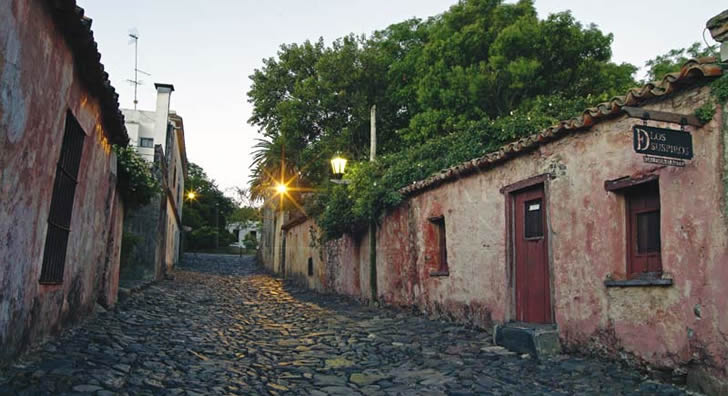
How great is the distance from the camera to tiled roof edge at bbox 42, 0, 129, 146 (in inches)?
186

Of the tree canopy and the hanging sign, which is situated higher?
the tree canopy

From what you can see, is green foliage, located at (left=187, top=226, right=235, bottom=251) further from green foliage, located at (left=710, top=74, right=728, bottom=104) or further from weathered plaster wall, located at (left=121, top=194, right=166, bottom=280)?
green foliage, located at (left=710, top=74, right=728, bottom=104)

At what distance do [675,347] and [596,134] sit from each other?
2583mm

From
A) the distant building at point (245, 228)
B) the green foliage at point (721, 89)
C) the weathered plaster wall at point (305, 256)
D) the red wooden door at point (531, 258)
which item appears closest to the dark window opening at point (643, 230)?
the green foliage at point (721, 89)

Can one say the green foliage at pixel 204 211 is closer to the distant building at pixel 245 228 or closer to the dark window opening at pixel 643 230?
the distant building at pixel 245 228

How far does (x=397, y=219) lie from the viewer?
12531mm

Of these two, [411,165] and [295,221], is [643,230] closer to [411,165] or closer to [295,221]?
[411,165]

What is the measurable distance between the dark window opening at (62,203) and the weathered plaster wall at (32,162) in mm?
150

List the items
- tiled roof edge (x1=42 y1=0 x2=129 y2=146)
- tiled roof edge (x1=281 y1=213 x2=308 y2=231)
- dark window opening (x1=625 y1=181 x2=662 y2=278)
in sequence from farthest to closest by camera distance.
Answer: tiled roof edge (x1=281 y1=213 x2=308 y2=231) < dark window opening (x1=625 y1=181 x2=662 y2=278) < tiled roof edge (x1=42 y1=0 x2=129 y2=146)

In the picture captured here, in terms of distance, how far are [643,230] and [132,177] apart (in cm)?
856

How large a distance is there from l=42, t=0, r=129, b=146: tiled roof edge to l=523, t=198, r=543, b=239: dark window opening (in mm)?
6007

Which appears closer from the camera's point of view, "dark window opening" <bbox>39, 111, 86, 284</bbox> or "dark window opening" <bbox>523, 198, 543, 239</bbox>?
"dark window opening" <bbox>39, 111, 86, 284</bbox>

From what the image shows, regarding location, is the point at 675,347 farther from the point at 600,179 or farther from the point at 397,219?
the point at 397,219

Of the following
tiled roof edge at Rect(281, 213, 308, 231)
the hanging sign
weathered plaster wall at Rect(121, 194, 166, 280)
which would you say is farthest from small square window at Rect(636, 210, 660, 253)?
tiled roof edge at Rect(281, 213, 308, 231)
